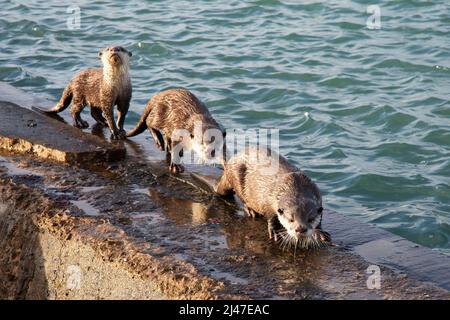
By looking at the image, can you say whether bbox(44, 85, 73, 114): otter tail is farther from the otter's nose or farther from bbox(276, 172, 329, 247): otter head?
the otter's nose

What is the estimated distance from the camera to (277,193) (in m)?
4.89

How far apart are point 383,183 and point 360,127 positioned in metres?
1.23

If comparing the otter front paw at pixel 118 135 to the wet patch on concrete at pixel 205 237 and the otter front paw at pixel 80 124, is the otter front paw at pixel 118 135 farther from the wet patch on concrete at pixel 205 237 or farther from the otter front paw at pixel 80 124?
the wet patch on concrete at pixel 205 237

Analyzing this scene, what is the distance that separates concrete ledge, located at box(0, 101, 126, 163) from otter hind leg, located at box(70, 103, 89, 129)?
360mm

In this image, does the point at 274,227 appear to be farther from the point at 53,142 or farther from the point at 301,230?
the point at 53,142

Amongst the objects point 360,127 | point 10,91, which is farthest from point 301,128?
point 10,91

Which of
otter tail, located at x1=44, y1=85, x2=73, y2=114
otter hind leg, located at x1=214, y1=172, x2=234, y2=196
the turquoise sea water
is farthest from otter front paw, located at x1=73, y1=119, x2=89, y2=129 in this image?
otter hind leg, located at x1=214, y1=172, x2=234, y2=196

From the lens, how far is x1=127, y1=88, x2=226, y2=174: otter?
591cm

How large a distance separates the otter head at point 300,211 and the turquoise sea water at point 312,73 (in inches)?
58.8

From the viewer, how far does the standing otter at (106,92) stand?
680cm

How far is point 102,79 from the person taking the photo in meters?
6.90

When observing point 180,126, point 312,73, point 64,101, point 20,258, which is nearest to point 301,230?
point 20,258

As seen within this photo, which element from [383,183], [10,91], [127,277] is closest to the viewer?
[127,277]
